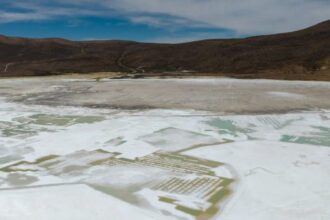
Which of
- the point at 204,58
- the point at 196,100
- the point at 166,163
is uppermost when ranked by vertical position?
the point at 204,58

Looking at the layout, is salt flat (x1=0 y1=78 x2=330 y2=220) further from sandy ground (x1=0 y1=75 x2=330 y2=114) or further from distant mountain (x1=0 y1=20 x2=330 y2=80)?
distant mountain (x1=0 y1=20 x2=330 y2=80)

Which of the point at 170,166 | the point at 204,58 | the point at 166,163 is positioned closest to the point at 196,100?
the point at 166,163

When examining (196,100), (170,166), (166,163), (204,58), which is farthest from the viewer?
(204,58)

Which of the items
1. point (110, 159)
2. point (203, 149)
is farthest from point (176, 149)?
point (110, 159)

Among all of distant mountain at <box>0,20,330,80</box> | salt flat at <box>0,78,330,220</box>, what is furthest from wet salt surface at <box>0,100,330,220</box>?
distant mountain at <box>0,20,330,80</box>

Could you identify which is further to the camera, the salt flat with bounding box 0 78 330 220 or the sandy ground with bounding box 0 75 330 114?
the sandy ground with bounding box 0 75 330 114

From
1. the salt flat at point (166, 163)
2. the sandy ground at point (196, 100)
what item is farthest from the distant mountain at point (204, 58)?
the salt flat at point (166, 163)

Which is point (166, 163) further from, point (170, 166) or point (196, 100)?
point (196, 100)

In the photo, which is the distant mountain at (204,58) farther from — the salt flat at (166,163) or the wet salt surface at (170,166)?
the wet salt surface at (170,166)
